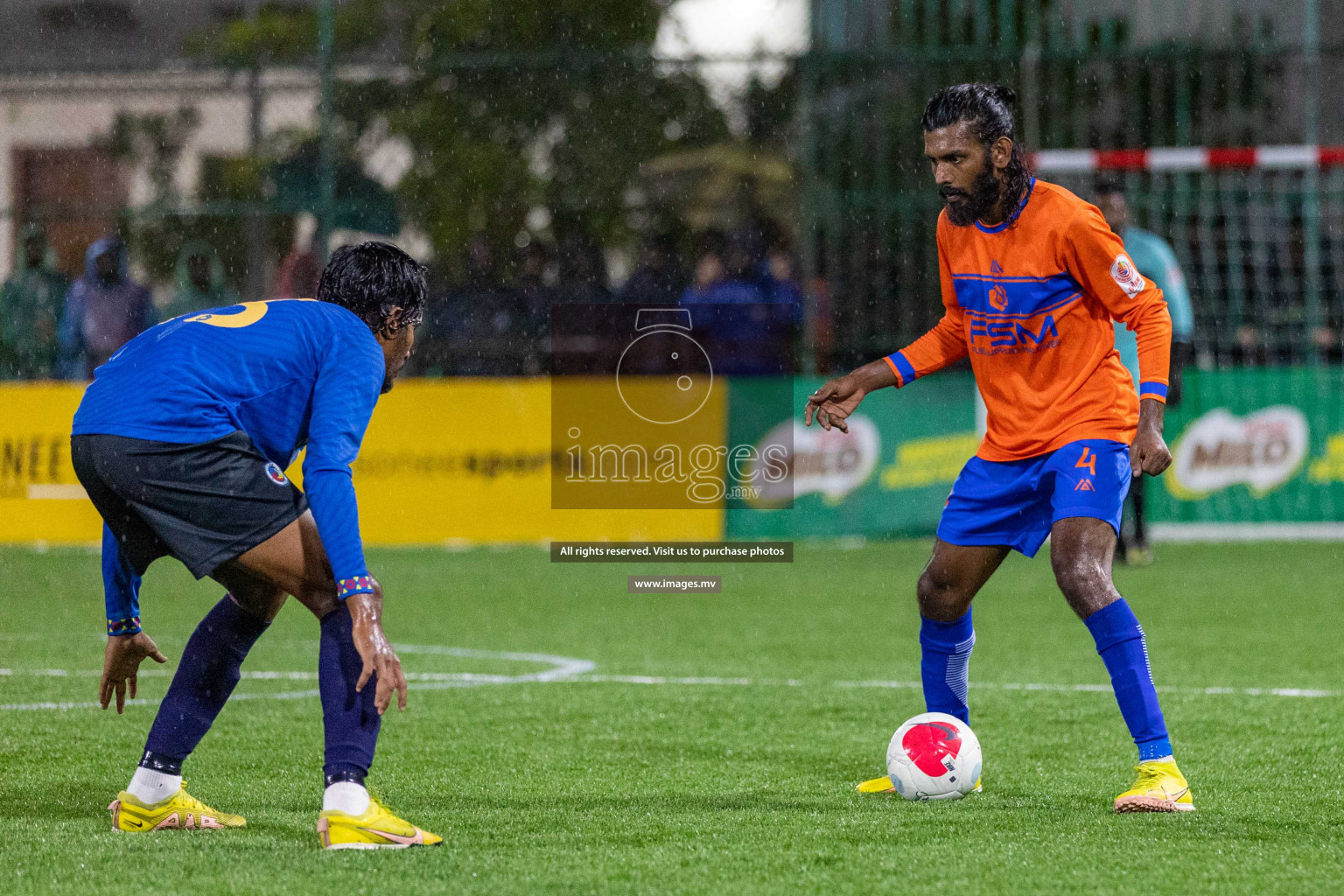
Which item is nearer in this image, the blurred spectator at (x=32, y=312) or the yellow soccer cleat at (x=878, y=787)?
the yellow soccer cleat at (x=878, y=787)

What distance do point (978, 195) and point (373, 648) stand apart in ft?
6.90

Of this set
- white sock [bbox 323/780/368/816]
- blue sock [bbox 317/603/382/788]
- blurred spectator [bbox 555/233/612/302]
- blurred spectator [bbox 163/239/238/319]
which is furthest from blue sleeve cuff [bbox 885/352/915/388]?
blurred spectator [bbox 163/239/238/319]

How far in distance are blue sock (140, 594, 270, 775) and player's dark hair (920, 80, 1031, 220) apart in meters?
2.23

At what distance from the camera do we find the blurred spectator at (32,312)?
12906 mm

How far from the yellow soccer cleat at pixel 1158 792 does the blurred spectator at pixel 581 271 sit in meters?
9.07

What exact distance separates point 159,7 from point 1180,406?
10.3 m

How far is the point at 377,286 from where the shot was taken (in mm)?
4121

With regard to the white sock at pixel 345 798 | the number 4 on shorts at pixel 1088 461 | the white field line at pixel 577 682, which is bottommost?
the white field line at pixel 577 682

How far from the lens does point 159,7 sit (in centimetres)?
1697

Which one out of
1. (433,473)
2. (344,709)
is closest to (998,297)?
(344,709)

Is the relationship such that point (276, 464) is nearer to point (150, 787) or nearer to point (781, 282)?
point (150, 787)

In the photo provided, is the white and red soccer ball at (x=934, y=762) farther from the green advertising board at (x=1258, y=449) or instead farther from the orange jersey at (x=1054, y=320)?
the green advertising board at (x=1258, y=449)

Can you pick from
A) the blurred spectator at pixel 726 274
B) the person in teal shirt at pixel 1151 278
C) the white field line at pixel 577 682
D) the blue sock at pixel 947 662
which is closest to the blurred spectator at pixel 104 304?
the blurred spectator at pixel 726 274

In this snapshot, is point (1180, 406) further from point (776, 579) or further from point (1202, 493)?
point (776, 579)
